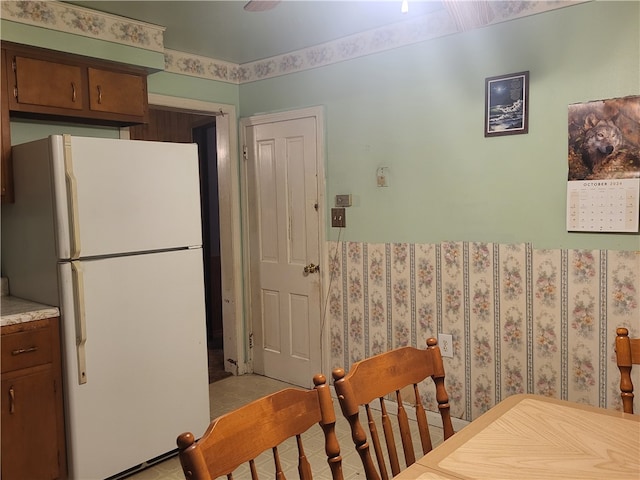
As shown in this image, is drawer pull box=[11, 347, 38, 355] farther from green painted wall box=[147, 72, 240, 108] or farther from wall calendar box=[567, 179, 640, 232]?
wall calendar box=[567, 179, 640, 232]

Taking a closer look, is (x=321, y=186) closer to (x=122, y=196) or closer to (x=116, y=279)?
(x=122, y=196)

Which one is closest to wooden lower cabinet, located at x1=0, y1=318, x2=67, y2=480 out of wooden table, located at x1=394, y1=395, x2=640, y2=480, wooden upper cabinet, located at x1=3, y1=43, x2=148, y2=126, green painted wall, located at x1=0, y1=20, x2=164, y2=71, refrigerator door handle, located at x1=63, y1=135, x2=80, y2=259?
refrigerator door handle, located at x1=63, y1=135, x2=80, y2=259

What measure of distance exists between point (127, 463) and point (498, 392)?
193 cm

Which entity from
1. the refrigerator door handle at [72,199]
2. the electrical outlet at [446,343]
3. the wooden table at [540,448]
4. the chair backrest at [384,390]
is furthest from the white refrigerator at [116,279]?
the wooden table at [540,448]

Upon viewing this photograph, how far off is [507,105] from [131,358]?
2.26m

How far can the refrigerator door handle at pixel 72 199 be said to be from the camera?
2.34 meters

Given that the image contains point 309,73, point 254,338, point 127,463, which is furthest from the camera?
point 254,338

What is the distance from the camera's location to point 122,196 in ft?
8.29

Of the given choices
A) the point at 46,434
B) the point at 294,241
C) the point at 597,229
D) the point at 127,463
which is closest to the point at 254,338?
the point at 294,241

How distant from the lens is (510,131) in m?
2.64

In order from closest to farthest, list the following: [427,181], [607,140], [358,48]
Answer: [607,140] < [427,181] < [358,48]

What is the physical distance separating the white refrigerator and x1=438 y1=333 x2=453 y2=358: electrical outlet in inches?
52.9

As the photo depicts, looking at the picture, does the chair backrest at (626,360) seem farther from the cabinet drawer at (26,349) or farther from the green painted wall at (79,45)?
the green painted wall at (79,45)

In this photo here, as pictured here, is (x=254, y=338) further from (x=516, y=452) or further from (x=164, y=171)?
(x=516, y=452)
